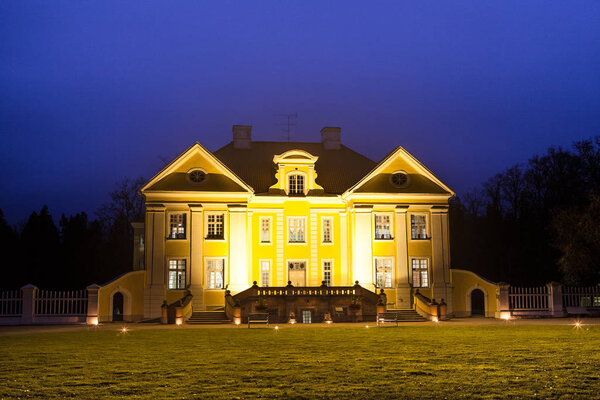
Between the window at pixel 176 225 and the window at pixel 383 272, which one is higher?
the window at pixel 176 225

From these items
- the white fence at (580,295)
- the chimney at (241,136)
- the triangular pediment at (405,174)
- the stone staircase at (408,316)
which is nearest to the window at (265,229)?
the triangular pediment at (405,174)

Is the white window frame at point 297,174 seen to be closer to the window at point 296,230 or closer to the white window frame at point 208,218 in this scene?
the window at point 296,230

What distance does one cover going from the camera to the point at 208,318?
107ft

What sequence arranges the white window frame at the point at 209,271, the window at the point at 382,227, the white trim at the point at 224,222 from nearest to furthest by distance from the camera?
1. the white window frame at the point at 209,271
2. the white trim at the point at 224,222
3. the window at the point at 382,227

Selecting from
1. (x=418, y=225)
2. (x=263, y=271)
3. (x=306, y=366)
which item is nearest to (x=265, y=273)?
(x=263, y=271)

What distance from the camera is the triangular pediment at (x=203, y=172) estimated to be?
36.2 meters

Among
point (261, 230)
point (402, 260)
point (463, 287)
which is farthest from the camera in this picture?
point (261, 230)

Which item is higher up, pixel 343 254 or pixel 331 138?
pixel 331 138

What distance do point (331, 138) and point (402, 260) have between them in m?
10.6

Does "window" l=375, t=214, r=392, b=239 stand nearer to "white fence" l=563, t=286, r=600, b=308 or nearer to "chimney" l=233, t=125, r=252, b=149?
"white fence" l=563, t=286, r=600, b=308

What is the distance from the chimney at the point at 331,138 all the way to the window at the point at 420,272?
10.0 metres

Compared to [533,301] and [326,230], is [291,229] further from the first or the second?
[533,301]

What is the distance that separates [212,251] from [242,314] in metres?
5.55

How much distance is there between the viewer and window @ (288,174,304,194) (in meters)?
38.4
